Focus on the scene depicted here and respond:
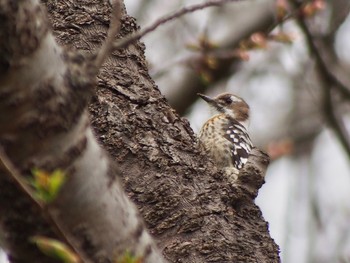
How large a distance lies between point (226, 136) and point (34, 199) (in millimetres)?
4315

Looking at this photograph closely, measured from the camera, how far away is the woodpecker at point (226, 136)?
570 cm

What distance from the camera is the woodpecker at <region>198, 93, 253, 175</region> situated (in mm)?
5695

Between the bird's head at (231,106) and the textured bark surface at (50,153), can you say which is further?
the bird's head at (231,106)

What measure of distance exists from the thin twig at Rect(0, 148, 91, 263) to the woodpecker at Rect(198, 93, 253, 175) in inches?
126

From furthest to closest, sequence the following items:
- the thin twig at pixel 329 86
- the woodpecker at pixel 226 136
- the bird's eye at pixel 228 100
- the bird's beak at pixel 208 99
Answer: the bird's eye at pixel 228 100, the bird's beak at pixel 208 99, the woodpecker at pixel 226 136, the thin twig at pixel 329 86

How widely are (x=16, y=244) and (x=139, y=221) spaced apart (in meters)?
0.31

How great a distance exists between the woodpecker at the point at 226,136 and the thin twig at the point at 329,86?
0.64m

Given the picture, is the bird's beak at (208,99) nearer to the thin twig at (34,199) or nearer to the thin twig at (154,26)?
the thin twig at (154,26)

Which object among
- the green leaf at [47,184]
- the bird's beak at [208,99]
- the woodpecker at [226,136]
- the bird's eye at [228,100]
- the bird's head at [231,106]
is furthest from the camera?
the bird's eye at [228,100]

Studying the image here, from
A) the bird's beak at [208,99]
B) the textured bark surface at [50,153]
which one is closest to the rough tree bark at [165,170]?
the textured bark surface at [50,153]

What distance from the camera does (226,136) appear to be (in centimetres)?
610

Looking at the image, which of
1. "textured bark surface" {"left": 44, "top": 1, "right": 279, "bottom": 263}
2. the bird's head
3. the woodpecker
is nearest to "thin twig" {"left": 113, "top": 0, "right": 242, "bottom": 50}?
"textured bark surface" {"left": 44, "top": 1, "right": 279, "bottom": 263}

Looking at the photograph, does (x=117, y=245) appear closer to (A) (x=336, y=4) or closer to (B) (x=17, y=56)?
(B) (x=17, y=56)

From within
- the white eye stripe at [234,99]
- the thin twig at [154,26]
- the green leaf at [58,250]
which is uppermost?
the white eye stripe at [234,99]
